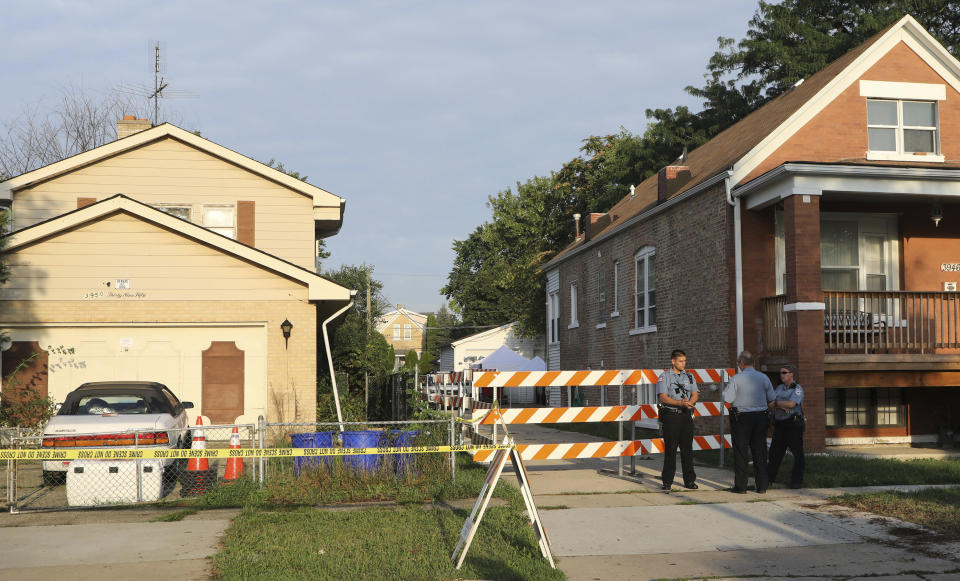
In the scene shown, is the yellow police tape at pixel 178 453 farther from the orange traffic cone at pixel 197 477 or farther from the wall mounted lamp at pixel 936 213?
the wall mounted lamp at pixel 936 213

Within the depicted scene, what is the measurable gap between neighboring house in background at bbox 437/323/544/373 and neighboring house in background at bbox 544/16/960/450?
32.2m

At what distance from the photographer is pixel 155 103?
29766 millimetres

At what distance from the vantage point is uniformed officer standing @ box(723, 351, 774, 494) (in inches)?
432

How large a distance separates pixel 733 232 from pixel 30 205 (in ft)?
51.8

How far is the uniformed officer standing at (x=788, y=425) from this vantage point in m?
11.4

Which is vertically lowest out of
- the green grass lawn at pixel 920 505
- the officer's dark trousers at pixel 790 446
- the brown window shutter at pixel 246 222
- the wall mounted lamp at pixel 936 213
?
the green grass lawn at pixel 920 505

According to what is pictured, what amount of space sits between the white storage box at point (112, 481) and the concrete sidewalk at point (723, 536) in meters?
4.80

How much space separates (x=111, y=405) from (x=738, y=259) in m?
11.4

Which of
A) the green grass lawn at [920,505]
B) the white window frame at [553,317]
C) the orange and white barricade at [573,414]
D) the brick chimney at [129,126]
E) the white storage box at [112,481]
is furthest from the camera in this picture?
the white window frame at [553,317]

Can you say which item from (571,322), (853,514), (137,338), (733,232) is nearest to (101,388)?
(137,338)

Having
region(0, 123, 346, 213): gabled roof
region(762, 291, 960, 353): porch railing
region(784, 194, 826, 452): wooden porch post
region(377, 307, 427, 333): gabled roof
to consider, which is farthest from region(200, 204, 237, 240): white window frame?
region(377, 307, 427, 333): gabled roof

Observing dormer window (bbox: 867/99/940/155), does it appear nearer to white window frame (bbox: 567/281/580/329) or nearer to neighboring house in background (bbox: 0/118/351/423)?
neighboring house in background (bbox: 0/118/351/423)

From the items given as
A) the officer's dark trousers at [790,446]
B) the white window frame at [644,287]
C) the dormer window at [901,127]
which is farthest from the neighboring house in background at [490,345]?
the officer's dark trousers at [790,446]

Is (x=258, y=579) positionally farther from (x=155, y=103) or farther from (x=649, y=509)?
(x=155, y=103)
